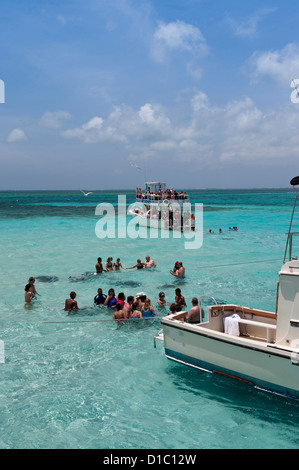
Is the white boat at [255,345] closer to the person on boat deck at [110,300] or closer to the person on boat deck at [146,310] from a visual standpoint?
the person on boat deck at [146,310]

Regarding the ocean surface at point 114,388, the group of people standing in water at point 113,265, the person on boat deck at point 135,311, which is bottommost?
the ocean surface at point 114,388

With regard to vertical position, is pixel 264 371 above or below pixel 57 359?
above

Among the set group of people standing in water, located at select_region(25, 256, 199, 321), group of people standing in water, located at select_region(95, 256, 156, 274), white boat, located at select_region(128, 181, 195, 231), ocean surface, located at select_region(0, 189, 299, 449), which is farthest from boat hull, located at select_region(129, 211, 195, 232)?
group of people standing in water, located at select_region(25, 256, 199, 321)

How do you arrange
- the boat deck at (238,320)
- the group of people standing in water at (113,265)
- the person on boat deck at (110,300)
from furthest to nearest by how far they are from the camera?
the group of people standing in water at (113,265) → the person on boat deck at (110,300) → the boat deck at (238,320)

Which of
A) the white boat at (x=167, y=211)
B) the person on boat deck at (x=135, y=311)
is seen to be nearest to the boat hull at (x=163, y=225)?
the white boat at (x=167, y=211)

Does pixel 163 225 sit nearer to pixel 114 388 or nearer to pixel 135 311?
pixel 135 311

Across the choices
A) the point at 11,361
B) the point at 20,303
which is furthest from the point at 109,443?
the point at 20,303

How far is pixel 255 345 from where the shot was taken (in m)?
7.66

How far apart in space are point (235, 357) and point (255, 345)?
2.10 feet

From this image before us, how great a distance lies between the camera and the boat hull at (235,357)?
739cm

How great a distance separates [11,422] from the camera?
7.48m
